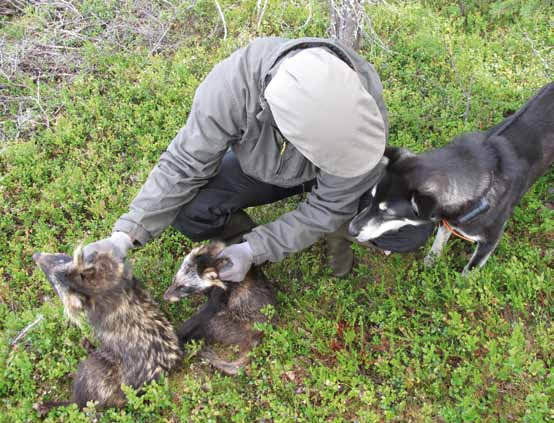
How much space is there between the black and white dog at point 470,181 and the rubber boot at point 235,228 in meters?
1.09

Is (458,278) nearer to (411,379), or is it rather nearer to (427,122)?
(411,379)

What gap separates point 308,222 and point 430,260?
57.1 inches

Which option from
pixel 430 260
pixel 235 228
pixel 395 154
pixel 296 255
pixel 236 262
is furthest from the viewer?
pixel 296 255

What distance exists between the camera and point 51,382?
3801 millimetres

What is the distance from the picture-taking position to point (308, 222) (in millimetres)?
3566

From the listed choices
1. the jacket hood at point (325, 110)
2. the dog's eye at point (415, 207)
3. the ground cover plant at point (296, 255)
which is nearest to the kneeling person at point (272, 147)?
the jacket hood at point (325, 110)

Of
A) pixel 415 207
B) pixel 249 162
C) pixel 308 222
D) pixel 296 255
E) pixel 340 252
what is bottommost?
pixel 296 255

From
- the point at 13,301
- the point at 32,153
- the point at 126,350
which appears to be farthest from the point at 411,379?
the point at 32,153

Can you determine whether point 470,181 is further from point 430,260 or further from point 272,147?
point 272,147

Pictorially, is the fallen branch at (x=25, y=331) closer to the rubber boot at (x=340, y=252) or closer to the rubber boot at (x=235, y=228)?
the rubber boot at (x=235, y=228)

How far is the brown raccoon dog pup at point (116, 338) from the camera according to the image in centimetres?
346

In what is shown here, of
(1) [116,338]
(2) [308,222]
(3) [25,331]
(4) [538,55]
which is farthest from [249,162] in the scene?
(4) [538,55]

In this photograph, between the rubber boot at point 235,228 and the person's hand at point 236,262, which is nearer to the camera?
the person's hand at point 236,262

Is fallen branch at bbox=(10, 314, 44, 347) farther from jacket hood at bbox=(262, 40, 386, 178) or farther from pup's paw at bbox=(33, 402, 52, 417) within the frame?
jacket hood at bbox=(262, 40, 386, 178)
